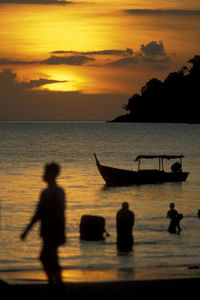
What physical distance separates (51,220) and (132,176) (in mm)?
47105

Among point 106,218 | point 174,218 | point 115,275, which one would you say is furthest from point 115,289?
point 106,218

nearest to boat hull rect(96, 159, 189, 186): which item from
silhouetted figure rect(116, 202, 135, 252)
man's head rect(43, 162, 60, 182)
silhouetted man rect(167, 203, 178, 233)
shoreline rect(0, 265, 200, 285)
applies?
silhouetted man rect(167, 203, 178, 233)

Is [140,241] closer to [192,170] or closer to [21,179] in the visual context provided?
[21,179]

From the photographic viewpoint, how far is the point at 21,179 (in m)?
67.4

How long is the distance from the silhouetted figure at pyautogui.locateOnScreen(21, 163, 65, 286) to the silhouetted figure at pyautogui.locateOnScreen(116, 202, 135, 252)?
1052cm

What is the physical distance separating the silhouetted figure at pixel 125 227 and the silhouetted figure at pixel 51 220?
34.5ft

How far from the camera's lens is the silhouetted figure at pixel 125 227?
20094 mm

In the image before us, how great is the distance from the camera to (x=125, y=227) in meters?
21.0

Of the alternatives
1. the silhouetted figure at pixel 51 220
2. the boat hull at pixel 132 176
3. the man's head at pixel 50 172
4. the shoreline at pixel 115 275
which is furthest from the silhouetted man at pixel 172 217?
the boat hull at pixel 132 176

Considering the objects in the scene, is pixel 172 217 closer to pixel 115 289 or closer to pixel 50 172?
pixel 115 289

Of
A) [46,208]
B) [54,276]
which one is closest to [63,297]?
[54,276]

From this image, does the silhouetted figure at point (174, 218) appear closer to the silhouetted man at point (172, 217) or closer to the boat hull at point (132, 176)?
the silhouetted man at point (172, 217)

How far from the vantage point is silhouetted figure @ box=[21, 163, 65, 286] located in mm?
9201

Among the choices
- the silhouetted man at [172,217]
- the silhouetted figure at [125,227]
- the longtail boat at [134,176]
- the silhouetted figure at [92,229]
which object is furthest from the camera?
the longtail boat at [134,176]
